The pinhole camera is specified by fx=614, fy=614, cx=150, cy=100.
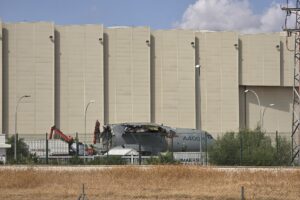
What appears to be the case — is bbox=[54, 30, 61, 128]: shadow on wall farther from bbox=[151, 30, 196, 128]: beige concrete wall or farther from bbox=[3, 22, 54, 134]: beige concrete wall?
bbox=[151, 30, 196, 128]: beige concrete wall

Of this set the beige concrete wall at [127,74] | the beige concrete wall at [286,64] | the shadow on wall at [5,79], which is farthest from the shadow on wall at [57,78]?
the beige concrete wall at [286,64]

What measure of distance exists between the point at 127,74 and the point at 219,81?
47.9 ft

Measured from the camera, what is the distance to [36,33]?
88188 millimetres

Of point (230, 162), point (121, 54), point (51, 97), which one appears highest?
point (121, 54)

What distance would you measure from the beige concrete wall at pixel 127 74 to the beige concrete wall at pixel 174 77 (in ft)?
7.85

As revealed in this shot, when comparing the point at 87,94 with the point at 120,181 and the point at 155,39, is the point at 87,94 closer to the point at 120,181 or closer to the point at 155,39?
the point at 155,39

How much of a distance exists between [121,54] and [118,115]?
9.15 m

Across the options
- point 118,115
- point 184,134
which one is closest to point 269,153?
point 184,134

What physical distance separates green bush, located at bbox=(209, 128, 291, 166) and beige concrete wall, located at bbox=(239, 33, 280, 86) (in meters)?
50.5

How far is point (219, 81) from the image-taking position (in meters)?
94.6

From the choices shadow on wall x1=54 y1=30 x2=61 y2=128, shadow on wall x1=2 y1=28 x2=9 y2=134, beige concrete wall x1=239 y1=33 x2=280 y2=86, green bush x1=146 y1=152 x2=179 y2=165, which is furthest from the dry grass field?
beige concrete wall x1=239 y1=33 x2=280 y2=86

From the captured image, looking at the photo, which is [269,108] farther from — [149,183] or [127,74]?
[149,183]

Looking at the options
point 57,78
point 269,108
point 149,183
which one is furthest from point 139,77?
point 149,183

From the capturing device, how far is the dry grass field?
2169cm
